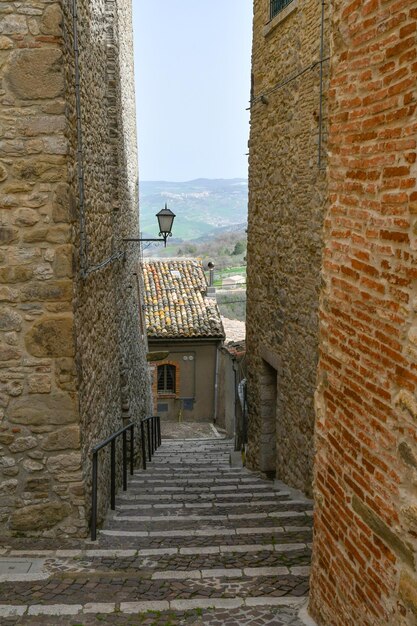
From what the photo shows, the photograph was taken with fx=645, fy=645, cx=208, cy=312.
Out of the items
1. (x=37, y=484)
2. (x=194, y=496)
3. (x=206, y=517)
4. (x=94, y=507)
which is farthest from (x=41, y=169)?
(x=194, y=496)

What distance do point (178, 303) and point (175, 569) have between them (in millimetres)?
16611

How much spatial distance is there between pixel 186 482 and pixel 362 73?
6.42m

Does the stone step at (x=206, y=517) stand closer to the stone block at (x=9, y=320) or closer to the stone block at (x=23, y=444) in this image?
the stone block at (x=23, y=444)

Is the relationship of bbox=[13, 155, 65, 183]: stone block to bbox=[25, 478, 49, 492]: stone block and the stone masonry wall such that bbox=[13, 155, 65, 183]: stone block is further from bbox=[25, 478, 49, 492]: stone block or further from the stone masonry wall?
the stone masonry wall

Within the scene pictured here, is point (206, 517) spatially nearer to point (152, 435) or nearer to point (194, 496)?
point (194, 496)

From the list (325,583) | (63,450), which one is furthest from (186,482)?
(325,583)

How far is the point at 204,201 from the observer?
333 feet

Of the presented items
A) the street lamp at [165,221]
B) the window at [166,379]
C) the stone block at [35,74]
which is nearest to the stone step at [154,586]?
the stone block at [35,74]

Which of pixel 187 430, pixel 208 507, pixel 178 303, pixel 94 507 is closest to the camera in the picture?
pixel 94 507

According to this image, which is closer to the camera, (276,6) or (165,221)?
(276,6)

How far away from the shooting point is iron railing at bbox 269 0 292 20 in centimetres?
768

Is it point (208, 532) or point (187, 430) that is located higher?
point (208, 532)

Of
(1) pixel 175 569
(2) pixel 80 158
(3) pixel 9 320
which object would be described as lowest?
(1) pixel 175 569

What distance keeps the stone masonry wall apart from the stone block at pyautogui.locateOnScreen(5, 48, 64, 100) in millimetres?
2782
